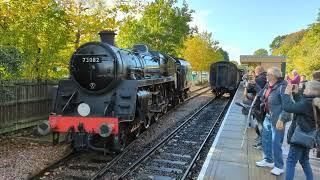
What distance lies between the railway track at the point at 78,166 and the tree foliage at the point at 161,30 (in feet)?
55.7

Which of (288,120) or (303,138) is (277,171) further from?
(303,138)

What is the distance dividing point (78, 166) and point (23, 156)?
4.86 ft

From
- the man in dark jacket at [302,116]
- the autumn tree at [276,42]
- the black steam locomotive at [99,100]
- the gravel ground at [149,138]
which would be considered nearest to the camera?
the man in dark jacket at [302,116]

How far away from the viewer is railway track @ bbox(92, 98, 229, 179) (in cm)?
726

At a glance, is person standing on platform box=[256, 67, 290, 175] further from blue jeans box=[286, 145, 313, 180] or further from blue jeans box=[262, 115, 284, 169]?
blue jeans box=[286, 145, 313, 180]

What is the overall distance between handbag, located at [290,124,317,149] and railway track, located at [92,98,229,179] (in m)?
2.49

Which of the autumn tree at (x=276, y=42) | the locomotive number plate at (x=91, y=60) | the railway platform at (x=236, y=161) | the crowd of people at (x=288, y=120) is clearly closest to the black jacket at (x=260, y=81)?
the crowd of people at (x=288, y=120)

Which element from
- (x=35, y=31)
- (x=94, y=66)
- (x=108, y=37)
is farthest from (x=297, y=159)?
(x=35, y=31)

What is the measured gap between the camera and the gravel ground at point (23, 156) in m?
7.15

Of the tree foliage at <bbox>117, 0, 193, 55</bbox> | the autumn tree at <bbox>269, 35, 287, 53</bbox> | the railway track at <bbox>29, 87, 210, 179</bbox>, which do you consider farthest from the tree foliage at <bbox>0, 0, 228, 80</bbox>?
the autumn tree at <bbox>269, 35, 287, 53</bbox>

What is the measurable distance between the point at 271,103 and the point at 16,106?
25.2 feet

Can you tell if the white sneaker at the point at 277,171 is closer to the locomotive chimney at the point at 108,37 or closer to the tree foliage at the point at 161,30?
the locomotive chimney at the point at 108,37

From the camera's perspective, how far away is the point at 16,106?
1056 cm

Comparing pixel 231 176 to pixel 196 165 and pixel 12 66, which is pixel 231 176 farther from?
pixel 12 66
